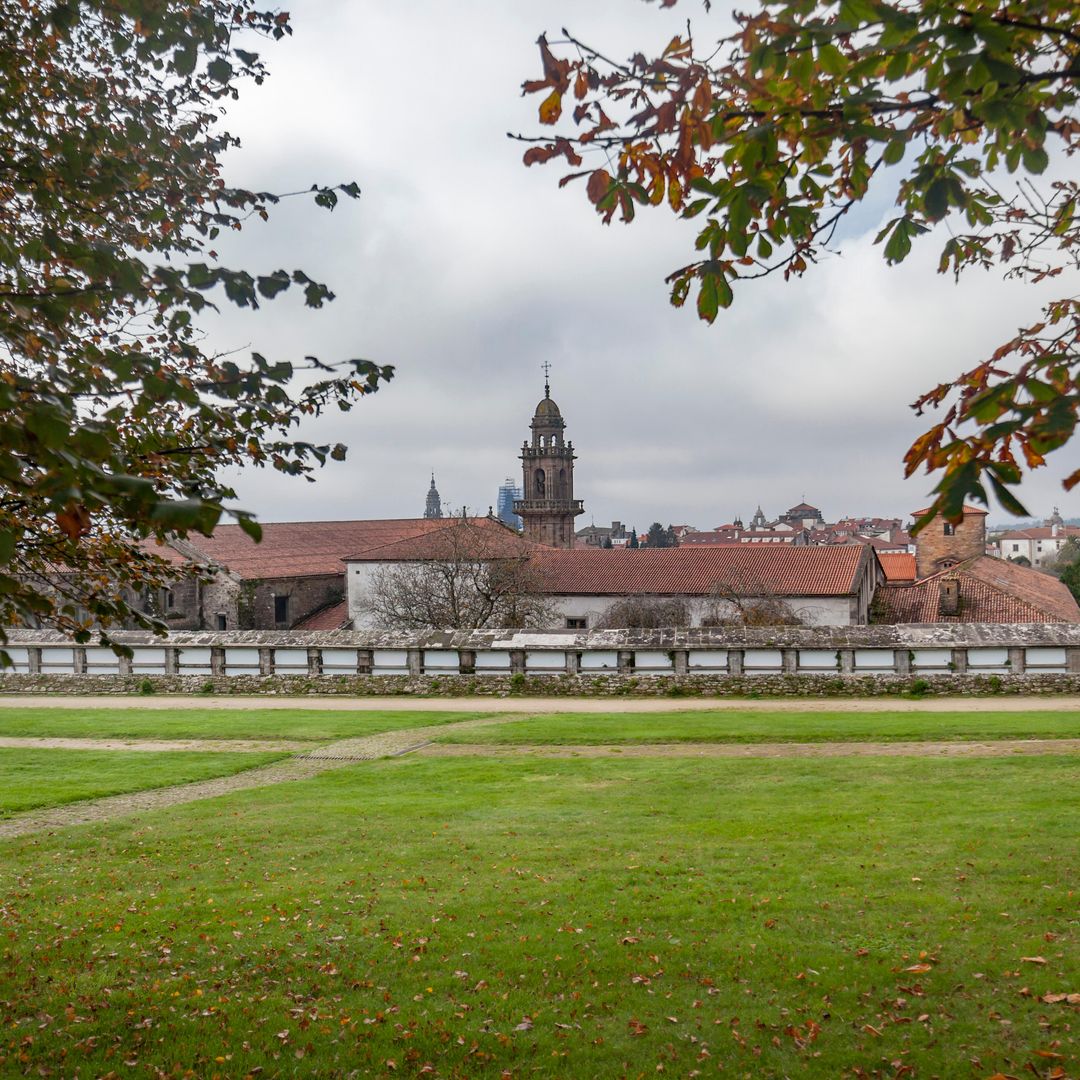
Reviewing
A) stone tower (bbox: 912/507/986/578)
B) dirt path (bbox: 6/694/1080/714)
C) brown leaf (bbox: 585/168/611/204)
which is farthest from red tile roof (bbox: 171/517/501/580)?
brown leaf (bbox: 585/168/611/204)

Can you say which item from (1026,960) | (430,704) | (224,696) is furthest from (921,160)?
→ (224,696)

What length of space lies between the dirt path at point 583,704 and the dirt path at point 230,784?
8.58ft

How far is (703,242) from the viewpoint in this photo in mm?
3547

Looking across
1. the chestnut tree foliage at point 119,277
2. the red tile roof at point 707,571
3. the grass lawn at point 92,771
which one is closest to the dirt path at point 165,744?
the grass lawn at point 92,771

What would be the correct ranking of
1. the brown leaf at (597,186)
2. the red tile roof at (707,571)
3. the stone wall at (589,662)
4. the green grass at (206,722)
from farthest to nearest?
1. the red tile roof at (707,571)
2. the stone wall at (589,662)
3. the green grass at (206,722)
4. the brown leaf at (597,186)

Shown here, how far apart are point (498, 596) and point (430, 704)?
14352 millimetres

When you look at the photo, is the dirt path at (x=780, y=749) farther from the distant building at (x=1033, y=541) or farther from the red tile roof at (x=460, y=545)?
the distant building at (x=1033, y=541)

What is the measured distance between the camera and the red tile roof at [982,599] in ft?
115

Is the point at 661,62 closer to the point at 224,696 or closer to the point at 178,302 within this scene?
the point at 178,302

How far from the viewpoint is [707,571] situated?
39.0m

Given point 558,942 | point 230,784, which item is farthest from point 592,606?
point 558,942

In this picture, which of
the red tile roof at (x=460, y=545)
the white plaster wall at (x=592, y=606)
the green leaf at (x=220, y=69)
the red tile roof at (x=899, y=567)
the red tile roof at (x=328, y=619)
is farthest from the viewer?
the red tile roof at (x=899, y=567)

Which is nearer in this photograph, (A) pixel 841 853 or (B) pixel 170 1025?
(B) pixel 170 1025

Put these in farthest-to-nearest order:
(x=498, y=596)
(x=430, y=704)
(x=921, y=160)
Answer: (x=498, y=596), (x=430, y=704), (x=921, y=160)
